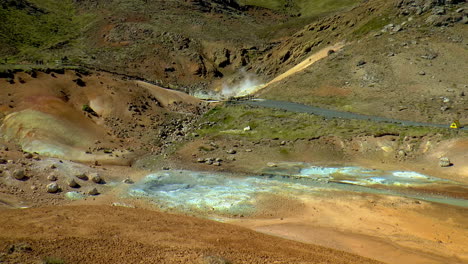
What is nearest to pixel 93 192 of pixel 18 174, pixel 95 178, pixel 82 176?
pixel 95 178

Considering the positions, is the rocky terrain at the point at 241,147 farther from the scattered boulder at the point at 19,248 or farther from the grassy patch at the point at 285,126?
the grassy patch at the point at 285,126

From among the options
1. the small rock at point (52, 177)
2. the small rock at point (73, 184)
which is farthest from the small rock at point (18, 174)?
the small rock at point (73, 184)

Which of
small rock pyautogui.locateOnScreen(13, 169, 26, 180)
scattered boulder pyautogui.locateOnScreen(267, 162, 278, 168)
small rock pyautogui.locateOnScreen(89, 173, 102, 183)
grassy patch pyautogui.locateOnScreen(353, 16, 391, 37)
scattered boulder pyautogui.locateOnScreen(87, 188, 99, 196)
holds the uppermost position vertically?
grassy patch pyautogui.locateOnScreen(353, 16, 391, 37)

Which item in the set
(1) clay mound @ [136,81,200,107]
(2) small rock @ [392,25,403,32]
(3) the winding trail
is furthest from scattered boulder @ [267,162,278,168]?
(2) small rock @ [392,25,403,32]

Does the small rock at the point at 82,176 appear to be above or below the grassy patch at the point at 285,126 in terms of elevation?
above

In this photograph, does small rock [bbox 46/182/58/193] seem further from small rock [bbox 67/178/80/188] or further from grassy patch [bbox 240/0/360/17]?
grassy patch [bbox 240/0/360/17]

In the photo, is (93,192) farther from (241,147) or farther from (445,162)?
(445,162)

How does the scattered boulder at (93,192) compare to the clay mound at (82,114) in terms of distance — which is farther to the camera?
the clay mound at (82,114)

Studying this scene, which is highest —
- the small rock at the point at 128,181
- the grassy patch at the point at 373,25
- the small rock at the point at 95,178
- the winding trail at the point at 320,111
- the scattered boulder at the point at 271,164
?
the grassy patch at the point at 373,25
